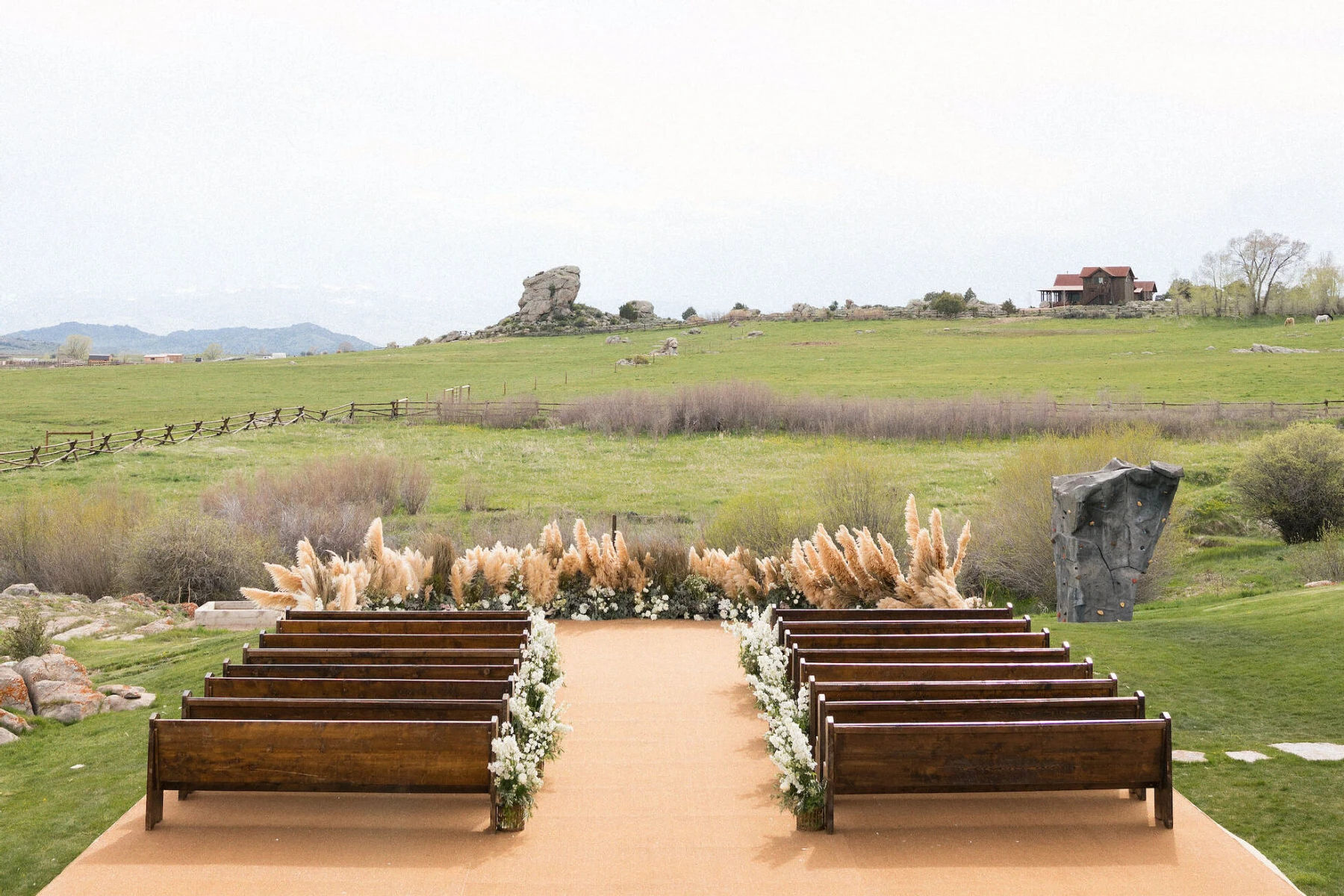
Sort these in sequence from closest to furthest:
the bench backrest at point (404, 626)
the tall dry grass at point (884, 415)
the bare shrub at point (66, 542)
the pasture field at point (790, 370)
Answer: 1. the bench backrest at point (404, 626)
2. the bare shrub at point (66, 542)
3. the tall dry grass at point (884, 415)
4. the pasture field at point (790, 370)

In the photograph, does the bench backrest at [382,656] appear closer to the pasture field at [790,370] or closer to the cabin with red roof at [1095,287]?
the pasture field at [790,370]

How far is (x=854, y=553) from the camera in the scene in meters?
11.5

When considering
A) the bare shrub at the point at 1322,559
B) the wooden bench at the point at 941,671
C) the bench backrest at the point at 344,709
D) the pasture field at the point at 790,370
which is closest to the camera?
the bench backrest at the point at 344,709

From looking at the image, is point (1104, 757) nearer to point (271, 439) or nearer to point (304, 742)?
point (304, 742)

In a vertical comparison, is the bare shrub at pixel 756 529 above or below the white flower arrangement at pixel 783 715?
below

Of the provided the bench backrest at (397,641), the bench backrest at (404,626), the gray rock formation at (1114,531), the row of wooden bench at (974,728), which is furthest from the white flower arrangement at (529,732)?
the gray rock formation at (1114,531)

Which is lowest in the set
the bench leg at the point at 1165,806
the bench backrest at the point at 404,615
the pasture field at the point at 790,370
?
the bench leg at the point at 1165,806

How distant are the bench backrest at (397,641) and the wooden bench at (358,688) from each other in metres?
1.20

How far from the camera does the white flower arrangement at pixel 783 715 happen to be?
20.0ft

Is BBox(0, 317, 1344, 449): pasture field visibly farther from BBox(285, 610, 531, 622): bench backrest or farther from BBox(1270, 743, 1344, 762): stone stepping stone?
BBox(285, 610, 531, 622): bench backrest

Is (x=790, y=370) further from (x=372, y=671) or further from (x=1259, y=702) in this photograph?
(x=372, y=671)

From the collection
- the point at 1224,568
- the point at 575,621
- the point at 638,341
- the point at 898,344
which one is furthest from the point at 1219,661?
the point at 638,341

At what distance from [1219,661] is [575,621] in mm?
7152

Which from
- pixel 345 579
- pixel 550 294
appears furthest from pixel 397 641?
pixel 550 294
